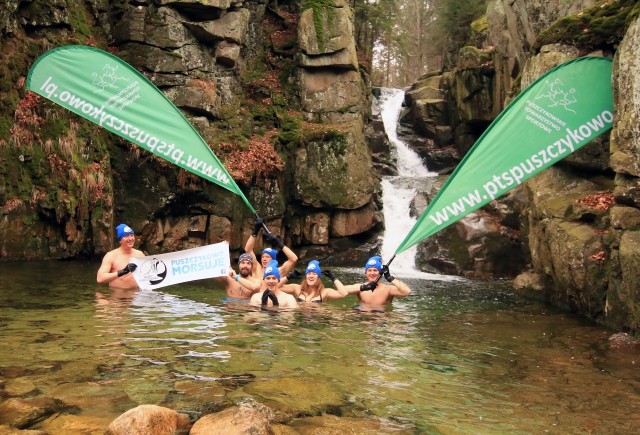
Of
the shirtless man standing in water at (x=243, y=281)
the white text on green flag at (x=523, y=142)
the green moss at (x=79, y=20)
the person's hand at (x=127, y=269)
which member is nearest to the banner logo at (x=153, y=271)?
the person's hand at (x=127, y=269)

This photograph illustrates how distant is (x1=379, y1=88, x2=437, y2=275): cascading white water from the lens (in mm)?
17500

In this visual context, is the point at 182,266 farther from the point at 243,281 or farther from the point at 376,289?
the point at 376,289

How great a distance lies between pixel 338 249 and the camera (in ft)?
58.9

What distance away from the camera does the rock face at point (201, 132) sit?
12781 mm

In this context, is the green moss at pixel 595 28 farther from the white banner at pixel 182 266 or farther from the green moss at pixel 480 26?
the green moss at pixel 480 26

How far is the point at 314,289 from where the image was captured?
387 inches

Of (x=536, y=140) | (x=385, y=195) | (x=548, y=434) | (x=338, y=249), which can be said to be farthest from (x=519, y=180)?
(x=385, y=195)

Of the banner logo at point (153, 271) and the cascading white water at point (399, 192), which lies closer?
the banner logo at point (153, 271)

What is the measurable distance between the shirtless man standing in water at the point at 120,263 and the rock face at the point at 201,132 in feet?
14.7

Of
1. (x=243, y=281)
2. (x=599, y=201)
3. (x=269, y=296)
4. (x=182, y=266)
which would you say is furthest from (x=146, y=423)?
(x=599, y=201)

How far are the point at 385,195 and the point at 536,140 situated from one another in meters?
12.5

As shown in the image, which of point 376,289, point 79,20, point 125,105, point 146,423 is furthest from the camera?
point 79,20

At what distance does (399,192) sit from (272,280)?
12.8 metres

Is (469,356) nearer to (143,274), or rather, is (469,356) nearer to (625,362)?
(625,362)
